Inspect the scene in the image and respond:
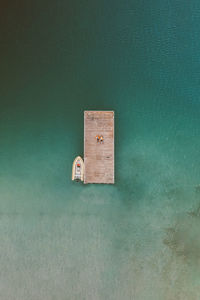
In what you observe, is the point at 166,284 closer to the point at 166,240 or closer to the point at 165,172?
the point at 166,240

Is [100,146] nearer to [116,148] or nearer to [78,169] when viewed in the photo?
[116,148]

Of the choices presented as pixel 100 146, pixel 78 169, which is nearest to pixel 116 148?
pixel 100 146

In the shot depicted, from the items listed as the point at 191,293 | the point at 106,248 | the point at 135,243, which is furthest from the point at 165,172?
the point at 191,293
